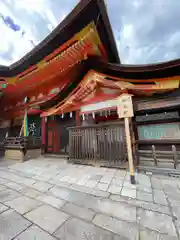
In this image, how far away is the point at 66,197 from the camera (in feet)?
7.67

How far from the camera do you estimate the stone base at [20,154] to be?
625 centimetres

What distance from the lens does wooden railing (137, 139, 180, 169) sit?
341 cm

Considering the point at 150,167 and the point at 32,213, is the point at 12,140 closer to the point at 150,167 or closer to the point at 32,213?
the point at 32,213

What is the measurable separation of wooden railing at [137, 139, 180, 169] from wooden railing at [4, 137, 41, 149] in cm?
583

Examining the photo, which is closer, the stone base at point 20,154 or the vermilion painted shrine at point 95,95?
the vermilion painted shrine at point 95,95

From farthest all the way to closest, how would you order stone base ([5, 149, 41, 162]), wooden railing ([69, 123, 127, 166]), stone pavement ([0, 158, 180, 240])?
stone base ([5, 149, 41, 162])
wooden railing ([69, 123, 127, 166])
stone pavement ([0, 158, 180, 240])

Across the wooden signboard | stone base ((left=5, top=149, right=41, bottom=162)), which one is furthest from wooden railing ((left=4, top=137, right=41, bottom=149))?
the wooden signboard

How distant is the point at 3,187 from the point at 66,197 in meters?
1.83

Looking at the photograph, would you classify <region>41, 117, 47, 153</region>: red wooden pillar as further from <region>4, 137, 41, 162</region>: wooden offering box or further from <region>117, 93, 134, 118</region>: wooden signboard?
<region>117, 93, 134, 118</region>: wooden signboard

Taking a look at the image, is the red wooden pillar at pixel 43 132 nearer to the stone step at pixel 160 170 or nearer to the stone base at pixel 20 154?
the stone base at pixel 20 154

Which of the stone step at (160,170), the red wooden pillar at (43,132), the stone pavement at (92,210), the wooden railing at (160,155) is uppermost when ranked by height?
the red wooden pillar at (43,132)

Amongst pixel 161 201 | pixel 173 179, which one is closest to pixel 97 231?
pixel 161 201

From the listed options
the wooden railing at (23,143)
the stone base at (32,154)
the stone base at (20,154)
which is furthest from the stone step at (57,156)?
the wooden railing at (23,143)

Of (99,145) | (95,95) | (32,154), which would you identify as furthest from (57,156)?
(95,95)
